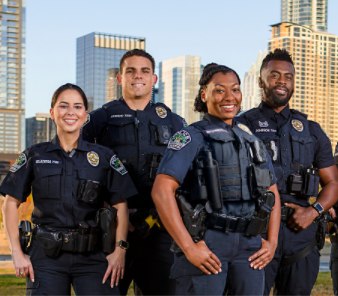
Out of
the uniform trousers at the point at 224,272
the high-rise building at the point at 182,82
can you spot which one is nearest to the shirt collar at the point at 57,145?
the uniform trousers at the point at 224,272

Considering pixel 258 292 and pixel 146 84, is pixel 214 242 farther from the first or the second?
pixel 146 84

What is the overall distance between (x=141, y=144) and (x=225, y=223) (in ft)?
5.22

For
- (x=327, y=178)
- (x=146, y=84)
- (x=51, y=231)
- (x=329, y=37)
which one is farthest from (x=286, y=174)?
(x=329, y=37)

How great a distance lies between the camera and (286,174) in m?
4.75

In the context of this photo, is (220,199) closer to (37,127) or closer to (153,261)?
(153,261)

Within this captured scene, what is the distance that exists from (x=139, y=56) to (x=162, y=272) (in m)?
1.96

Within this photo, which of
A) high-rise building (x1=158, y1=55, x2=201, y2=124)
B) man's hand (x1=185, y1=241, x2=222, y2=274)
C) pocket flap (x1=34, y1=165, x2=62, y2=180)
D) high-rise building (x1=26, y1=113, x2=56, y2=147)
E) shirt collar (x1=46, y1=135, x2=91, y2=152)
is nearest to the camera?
man's hand (x1=185, y1=241, x2=222, y2=274)

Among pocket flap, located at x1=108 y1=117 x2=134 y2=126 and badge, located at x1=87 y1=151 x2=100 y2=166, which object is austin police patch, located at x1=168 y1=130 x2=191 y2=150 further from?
pocket flap, located at x1=108 y1=117 x2=134 y2=126

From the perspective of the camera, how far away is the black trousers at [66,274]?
3.93 meters

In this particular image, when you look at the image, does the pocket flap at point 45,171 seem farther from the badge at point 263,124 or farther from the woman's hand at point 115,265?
the badge at point 263,124

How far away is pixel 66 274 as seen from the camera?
13.1 feet

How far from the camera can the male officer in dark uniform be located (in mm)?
4766

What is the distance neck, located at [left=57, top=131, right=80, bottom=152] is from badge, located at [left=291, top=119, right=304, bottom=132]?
6.49ft

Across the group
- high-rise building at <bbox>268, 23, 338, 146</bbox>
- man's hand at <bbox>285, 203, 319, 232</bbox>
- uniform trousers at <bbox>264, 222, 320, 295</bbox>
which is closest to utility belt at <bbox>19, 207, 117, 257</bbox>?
uniform trousers at <bbox>264, 222, 320, 295</bbox>
